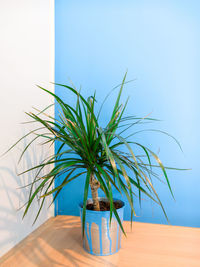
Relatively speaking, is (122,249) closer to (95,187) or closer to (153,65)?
(95,187)

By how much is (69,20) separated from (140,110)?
87cm

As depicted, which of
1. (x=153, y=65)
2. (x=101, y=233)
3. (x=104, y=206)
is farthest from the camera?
(x=153, y=65)

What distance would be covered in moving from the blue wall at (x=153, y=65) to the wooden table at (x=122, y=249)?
0.18 meters

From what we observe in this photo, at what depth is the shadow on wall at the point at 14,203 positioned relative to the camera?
137 centimetres

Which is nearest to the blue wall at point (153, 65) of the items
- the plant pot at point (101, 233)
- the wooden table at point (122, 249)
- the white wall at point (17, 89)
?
the wooden table at point (122, 249)

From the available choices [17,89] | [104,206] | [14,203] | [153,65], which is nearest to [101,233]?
[104,206]

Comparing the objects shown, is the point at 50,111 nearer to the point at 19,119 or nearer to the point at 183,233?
the point at 19,119

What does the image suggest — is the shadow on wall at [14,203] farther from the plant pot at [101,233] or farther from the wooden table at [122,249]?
the plant pot at [101,233]

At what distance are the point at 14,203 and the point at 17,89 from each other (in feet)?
2.22

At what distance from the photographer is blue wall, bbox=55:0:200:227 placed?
174 centimetres

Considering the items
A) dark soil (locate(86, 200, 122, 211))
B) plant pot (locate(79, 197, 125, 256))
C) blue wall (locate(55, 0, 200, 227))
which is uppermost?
blue wall (locate(55, 0, 200, 227))

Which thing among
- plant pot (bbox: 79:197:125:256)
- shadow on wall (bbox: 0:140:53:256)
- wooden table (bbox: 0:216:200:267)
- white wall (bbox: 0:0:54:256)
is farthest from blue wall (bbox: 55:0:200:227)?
shadow on wall (bbox: 0:140:53:256)

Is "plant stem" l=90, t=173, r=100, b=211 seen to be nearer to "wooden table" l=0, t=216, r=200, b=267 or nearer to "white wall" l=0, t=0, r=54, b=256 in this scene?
"wooden table" l=0, t=216, r=200, b=267

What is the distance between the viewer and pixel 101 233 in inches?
54.5
